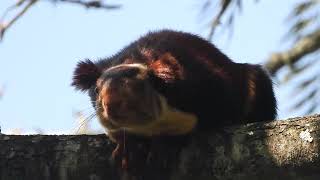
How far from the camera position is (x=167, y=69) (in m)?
4.16

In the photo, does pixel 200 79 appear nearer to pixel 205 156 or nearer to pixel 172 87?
pixel 172 87

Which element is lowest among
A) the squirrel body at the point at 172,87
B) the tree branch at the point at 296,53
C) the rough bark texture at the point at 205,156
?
the rough bark texture at the point at 205,156

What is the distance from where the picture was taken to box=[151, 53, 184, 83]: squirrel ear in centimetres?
413

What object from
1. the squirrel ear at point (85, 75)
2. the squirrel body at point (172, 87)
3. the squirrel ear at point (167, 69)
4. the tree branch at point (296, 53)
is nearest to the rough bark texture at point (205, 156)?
the squirrel body at point (172, 87)

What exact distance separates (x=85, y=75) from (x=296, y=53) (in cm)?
305

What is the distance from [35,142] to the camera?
3424 millimetres

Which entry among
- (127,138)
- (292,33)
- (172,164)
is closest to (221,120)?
(127,138)

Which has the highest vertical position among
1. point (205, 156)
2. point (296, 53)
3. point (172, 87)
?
point (296, 53)

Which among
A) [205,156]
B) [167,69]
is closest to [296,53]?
[167,69]

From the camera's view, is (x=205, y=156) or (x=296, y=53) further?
(x=296, y=53)

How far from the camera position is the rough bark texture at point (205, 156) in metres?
3.20

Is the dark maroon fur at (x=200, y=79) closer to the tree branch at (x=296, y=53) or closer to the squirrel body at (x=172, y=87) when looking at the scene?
the squirrel body at (x=172, y=87)

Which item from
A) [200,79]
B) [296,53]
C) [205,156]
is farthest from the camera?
[296,53]

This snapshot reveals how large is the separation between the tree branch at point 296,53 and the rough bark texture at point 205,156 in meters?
3.42
